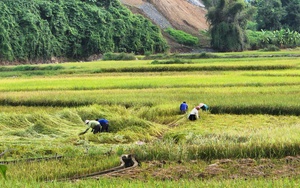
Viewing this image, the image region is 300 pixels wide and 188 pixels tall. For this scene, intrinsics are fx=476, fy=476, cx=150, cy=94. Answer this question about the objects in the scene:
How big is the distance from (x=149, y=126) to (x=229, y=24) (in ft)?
121

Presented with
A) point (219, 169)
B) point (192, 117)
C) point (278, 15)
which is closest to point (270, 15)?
point (278, 15)

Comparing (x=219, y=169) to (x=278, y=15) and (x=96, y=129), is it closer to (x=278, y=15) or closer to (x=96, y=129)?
(x=96, y=129)

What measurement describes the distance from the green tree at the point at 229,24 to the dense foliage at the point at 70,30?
244 inches

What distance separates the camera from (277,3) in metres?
56.2

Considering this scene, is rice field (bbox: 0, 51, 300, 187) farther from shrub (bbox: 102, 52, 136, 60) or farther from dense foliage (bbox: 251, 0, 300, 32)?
dense foliage (bbox: 251, 0, 300, 32)

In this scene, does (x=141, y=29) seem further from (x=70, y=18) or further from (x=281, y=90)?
(x=281, y=90)

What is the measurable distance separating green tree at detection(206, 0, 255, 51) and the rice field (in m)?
25.9

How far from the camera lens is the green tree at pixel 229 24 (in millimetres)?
44125

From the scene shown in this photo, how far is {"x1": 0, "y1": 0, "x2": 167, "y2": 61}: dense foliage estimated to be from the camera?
3734 cm

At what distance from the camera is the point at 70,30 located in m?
42.7

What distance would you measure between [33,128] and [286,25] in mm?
52454

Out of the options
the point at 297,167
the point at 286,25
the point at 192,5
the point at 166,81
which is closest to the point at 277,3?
the point at 286,25

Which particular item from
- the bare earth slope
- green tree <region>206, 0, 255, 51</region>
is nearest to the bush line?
green tree <region>206, 0, 255, 51</region>

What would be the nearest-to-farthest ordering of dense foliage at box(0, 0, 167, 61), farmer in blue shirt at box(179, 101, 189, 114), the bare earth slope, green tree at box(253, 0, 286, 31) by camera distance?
farmer in blue shirt at box(179, 101, 189, 114) < dense foliage at box(0, 0, 167, 61) < the bare earth slope < green tree at box(253, 0, 286, 31)
